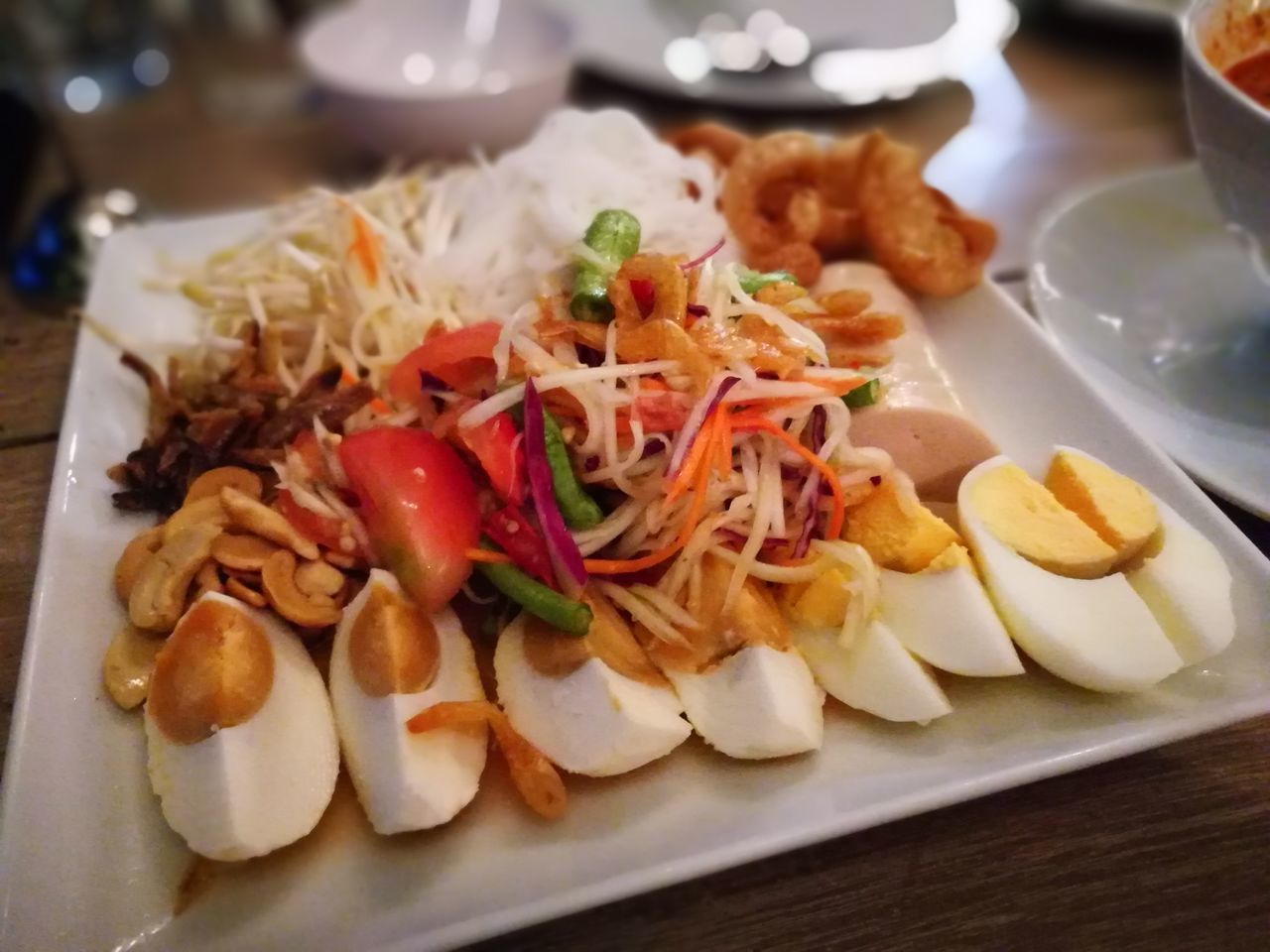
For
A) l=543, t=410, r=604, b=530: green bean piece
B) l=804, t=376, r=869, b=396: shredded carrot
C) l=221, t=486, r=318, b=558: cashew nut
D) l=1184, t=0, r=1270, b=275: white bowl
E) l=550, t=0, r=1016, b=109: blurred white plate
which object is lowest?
l=221, t=486, r=318, b=558: cashew nut

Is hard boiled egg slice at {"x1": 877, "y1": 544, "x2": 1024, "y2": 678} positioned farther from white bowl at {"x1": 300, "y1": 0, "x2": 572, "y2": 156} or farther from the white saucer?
white bowl at {"x1": 300, "y1": 0, "x2": 572, "y2": 156}

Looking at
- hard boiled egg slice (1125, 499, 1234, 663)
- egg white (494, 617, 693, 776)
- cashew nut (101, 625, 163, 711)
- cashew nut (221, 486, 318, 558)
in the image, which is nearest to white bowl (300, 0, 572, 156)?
cashew nut (221, 486, 318, 558)

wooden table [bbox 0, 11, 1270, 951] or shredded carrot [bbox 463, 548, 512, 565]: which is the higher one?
shredded carrot [bbox 463, 548, 512, 565]

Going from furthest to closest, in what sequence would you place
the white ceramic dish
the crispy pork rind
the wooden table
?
1. the crispy pork rind
2. the wooden table
3. the white ceramic dish

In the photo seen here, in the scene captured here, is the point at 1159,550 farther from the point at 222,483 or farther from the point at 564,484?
the point at 222,483

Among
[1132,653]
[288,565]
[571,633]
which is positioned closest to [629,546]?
[571,633]

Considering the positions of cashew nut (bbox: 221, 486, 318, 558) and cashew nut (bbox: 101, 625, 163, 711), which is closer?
cashew nut (bbox: 101, 625, 163, 711)

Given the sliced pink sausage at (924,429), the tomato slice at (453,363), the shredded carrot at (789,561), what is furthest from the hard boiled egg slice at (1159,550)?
the tomato slice at (453,363)
